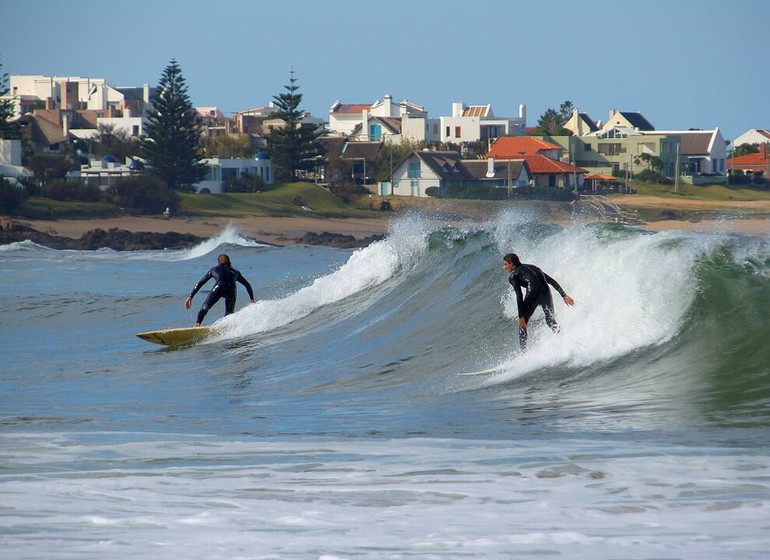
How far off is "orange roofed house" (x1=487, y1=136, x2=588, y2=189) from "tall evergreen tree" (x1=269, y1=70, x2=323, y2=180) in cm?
1189

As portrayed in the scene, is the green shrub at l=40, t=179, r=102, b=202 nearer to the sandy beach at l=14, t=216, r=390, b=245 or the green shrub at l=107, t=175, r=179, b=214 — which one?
the green shrub at l=107, t=175, r=179, b=214

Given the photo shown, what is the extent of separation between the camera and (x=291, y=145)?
235 ft

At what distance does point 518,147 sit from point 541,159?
172 inches

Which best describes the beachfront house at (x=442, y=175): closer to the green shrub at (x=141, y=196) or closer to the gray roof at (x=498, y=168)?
the gray roof at (x=498, y=168)

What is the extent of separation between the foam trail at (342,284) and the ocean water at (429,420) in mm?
55

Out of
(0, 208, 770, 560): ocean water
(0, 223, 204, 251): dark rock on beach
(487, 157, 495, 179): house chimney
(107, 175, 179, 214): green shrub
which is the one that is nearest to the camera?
(0, 208, 770, 560): ocean water

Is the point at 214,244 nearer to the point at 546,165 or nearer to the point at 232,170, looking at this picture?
the point at 232,170

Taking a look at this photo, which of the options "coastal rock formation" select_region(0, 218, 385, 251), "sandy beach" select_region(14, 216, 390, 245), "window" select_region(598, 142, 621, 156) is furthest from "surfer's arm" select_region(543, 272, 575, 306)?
"window" select_region(598, 142, 621, 156)

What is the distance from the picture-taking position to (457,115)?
96.2 m

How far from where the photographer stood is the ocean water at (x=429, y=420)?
5.59 meters

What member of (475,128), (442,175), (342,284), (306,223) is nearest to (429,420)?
(342,284)

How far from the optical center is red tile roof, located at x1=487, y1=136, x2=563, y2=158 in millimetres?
75969

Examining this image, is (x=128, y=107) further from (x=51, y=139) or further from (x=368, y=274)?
(x=368, y=274)

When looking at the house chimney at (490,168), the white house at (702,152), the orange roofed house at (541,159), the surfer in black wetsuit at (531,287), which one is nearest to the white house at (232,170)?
the house chimney at (490,168)
